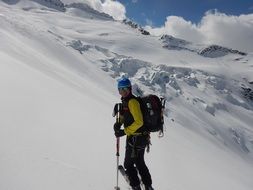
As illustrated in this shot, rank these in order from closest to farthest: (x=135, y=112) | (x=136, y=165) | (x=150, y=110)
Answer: (x=135, y=112)
(x=150, y=110)
(x=136, y=165)

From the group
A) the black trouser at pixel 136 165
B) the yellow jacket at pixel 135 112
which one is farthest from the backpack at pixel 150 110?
the black trouser at pixel 136 165

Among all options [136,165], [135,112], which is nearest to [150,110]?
[135,112]

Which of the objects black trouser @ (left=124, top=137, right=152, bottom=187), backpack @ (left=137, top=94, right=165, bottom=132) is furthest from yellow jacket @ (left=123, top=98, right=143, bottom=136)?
black trouser @ (left=124, top=137, right=152, bottom=187)

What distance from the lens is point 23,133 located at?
8.01 m

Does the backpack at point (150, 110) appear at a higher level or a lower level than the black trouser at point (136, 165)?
higher

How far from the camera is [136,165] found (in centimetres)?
684

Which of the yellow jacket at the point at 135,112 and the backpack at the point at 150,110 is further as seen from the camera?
the backpack at the point at 150,110

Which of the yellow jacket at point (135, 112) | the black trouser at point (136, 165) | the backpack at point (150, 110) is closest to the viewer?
the yellow jacket at point (135, 112)

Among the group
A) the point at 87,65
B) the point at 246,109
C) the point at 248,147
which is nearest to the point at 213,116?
the point at 248,147

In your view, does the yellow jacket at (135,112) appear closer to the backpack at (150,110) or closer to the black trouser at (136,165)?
the backpack at (150,110)

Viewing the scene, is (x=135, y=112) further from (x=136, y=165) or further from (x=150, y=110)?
(x=136, y=165)

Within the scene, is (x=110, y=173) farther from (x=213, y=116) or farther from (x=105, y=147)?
(x=213, y=116)

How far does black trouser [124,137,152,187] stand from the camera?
6762 mm

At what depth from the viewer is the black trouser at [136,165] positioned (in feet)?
22.2
